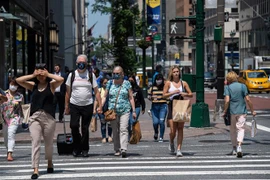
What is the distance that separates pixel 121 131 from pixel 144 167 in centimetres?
187

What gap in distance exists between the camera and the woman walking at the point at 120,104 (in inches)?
604

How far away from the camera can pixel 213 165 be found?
13.9 m

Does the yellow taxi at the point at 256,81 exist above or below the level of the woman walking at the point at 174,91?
below

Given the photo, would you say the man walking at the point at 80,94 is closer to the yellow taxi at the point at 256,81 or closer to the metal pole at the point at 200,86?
the metal pole at the point at 200,86

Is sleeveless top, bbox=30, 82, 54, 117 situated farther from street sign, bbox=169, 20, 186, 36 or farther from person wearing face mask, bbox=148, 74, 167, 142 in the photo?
street sign, bbox=169, 20, 186, 36

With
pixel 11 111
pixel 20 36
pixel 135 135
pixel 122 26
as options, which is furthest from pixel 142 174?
pixel 122 26

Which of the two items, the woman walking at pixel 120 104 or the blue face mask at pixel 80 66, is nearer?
the blue face mask at pixel 80 66

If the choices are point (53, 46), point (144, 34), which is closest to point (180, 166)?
point (53, 46)

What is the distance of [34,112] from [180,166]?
112 inches

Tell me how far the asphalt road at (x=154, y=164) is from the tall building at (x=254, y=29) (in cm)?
7587

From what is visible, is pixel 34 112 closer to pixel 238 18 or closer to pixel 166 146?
pixel 166 146

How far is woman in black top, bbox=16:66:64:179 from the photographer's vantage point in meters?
12.6

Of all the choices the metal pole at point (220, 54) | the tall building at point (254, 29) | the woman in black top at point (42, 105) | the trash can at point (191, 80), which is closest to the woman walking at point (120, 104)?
the woman in black top at point (42, 105)

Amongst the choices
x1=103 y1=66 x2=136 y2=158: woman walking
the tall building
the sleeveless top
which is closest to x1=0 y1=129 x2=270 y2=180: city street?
x1=103 y1=66 x2=136 y2=158: woman walking
